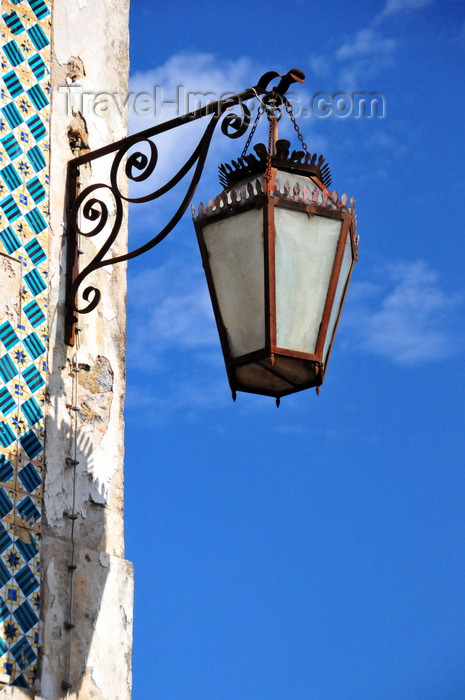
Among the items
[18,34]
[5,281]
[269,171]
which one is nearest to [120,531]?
[5,281]

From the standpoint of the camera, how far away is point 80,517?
512cm

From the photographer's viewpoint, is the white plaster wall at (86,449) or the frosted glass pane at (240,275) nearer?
the frosted glass pane at (240,275)

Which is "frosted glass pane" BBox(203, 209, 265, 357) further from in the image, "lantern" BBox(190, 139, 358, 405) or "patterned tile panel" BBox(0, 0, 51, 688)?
"patterned tile panel" BBox(0, 0, 51, 688)

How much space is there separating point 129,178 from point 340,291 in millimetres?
823

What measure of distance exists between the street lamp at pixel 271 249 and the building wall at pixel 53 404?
0.34m

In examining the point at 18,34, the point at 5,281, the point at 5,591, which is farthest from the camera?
the point at 18,34

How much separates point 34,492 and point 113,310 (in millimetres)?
900

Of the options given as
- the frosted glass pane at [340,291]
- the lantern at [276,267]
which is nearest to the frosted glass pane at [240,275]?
the lantern at [276,267]

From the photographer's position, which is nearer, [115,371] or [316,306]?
[316,306]

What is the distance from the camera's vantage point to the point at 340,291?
5008 millimetres

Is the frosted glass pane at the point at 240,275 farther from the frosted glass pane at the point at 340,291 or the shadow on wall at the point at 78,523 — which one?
the shadow on wall at the point at 78,523

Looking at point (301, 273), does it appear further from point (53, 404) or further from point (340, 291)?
point (53, 404)

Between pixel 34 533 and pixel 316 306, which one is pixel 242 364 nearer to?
pixel 316 306

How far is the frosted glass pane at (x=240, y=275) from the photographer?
188 inches
